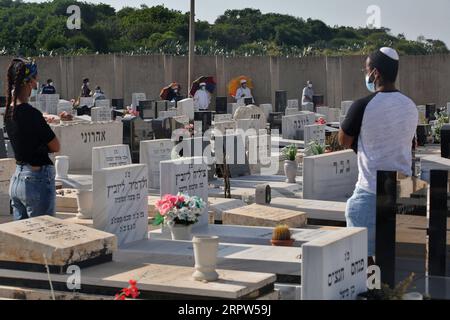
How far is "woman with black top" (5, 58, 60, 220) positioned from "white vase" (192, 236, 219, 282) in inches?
56.8

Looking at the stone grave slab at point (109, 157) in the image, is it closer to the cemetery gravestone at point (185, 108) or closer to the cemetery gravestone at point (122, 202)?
the cemetery gravestone at point (122, 202)

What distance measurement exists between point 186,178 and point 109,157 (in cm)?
344

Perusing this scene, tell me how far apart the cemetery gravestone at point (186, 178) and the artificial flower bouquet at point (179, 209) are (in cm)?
78

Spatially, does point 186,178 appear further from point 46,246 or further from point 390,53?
point 390,53

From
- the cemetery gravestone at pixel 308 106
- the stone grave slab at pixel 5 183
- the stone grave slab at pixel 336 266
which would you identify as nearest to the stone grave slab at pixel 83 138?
the stone grave slab at pixel 5 183

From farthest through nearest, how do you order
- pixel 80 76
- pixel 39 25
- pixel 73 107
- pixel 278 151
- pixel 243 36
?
1. pixel 243 36
2. pixel 39 25
3. pixel 80 76
4. pixel 73 107
5. pixel 278 151

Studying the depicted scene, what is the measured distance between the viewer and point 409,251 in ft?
29.4

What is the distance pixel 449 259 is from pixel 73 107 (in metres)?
22.7

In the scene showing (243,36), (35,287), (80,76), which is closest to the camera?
(35,287)

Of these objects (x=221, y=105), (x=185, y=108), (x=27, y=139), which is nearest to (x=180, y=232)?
(x=27, y=139)

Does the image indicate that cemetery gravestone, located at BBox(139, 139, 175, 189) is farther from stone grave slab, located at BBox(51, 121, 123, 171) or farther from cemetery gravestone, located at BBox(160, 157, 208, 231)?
cemetery gravestone, located at BBox(160, 157, 208, 231)

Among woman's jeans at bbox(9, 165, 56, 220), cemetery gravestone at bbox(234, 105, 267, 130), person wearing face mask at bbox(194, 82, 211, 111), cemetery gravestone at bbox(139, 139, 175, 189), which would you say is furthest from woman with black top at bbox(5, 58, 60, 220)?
person wearing face mask at bbox(194, 82, 211, 111)
